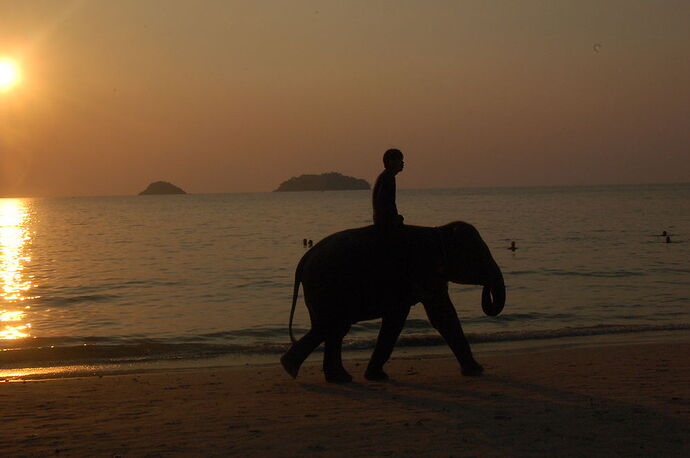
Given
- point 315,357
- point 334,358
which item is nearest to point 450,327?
point 334,358

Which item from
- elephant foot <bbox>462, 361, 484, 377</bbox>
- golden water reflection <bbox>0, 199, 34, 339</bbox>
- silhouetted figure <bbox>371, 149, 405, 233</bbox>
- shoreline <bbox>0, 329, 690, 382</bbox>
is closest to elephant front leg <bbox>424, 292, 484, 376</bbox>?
elephant foot <bbox>462, 361, 484, 377</bbox>

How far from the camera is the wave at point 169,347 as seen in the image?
13.7 m

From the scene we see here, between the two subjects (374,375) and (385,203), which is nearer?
(385,203)

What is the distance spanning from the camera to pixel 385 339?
991cm

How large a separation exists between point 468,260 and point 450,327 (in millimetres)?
784

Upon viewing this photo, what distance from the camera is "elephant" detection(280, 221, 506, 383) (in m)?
9.31

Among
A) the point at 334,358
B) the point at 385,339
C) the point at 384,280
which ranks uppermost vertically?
the point at 384,280

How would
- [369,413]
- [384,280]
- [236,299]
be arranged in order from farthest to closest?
[236,299] < [384,280] < [369,413]

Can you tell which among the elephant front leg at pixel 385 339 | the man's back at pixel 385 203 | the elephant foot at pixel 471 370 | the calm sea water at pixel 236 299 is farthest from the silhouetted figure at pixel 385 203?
the calm sea water at pixel 236 299

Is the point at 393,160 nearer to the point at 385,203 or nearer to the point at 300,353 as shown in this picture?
the point at 385,203

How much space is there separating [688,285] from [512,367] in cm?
1534

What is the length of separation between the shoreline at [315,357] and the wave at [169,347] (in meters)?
0.23

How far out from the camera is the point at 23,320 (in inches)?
771

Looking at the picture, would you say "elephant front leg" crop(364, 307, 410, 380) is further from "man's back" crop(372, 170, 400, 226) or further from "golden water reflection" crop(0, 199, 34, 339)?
"golden water reflection" crop(0, 199, 34, 339)
